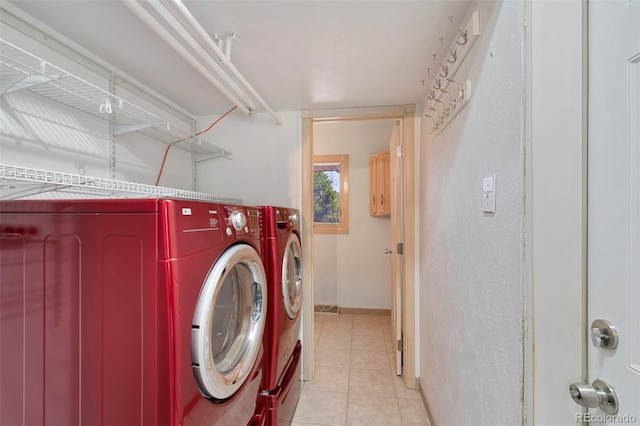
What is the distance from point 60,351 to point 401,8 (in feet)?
5.71

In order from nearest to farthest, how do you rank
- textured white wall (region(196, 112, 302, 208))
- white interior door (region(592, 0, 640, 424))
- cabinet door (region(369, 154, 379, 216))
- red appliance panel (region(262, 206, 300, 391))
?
white interior door (region(592, 0, 640, 424)), red appliance panel (region(262, 206, 300, 391)), textured white wall (region(196, 112, 302, 208)), cabinet door (region(369, 154, 379, 216))

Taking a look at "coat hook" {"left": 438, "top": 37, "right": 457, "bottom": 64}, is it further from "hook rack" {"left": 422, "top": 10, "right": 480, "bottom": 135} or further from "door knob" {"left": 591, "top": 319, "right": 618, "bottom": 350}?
"door knob" {"left": 591, "top": 319, "right": 618, "bottom": 350}

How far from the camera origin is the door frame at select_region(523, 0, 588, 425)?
0.62 m

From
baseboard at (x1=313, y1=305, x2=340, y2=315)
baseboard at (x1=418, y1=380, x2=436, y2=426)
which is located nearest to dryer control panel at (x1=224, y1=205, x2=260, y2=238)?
baseboard at (x1=418, y1=380, x2=436, y2=426)

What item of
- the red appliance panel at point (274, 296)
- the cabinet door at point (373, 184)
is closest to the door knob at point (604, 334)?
the red appliance panel at point (274, 296)

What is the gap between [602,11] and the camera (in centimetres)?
58

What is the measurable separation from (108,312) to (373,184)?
293 centimetres

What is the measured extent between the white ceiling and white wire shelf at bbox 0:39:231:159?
0.25 metres

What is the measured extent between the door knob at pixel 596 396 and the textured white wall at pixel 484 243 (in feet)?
0.43

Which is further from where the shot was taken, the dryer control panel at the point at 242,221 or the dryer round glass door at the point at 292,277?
the dryer round glass door at the point at 292,277

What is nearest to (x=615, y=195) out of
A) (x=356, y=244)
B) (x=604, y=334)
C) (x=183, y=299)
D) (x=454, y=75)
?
(x=604, y=334)

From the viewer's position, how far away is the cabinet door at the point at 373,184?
10.6ft

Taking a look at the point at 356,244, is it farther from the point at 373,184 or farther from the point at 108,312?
the point at 108,312

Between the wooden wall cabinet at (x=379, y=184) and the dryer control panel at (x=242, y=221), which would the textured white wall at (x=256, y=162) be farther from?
the wooden wall cabinet at (x=379, y=184)
